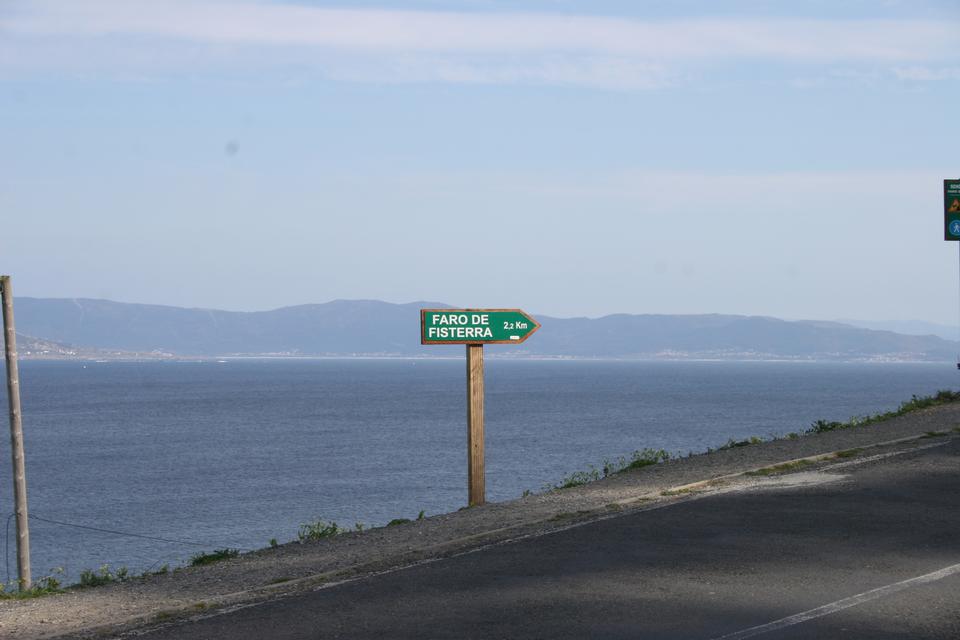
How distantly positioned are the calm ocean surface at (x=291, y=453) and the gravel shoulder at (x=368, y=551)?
1325 cm

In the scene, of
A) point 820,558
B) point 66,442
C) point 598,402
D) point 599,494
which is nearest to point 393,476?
point 66,442

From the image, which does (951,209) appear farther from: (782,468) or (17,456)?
(17,456)

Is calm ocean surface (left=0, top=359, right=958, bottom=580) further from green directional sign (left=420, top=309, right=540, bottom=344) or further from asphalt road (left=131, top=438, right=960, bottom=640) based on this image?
asphalt road (left=131, top=438, right=960, bottom=640)

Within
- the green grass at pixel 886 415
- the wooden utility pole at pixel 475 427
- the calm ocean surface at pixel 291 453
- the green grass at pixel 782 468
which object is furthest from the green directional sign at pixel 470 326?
the calm ocean surface at pixel 291 453

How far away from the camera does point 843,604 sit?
8.22 metres

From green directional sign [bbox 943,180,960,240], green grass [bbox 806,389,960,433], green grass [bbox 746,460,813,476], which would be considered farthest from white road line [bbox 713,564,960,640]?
green directional sign [bbox 943,180,960,240]

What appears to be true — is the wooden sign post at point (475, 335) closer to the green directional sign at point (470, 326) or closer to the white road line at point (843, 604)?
the green directional sign at point (470, 326)

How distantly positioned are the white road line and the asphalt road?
12 mm

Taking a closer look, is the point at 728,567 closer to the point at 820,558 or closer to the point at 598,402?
the point at 820,558

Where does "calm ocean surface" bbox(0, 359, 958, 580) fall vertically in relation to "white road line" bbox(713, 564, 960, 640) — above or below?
below

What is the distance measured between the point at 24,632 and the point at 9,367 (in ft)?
18.6

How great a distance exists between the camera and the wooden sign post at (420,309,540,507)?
14594mm

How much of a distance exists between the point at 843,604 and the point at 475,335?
712cm

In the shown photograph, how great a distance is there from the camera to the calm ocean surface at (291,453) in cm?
4247
